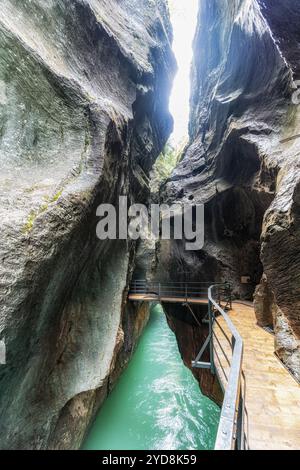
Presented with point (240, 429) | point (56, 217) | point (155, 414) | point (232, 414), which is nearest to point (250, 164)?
point (56, 217)

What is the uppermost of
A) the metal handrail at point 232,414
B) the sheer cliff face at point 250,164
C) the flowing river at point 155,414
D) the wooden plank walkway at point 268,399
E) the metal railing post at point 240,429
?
the sheer cliff face at point 250,164

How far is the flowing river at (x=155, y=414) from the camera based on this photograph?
24.2 feet

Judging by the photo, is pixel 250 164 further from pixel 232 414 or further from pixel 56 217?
pixel 232 414

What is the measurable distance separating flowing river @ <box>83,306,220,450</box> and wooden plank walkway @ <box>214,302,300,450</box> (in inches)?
196

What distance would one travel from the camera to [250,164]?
31.2 ft

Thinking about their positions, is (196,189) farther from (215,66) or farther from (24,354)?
(24,354)

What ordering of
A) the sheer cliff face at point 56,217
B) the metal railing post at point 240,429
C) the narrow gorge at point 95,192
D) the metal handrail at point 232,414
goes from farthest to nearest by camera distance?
the narrow gorge at point 95,192 → the sheer cliff face at point 56,217 → the metal railing post at point 240,429 → the metal handrail at point 232,414

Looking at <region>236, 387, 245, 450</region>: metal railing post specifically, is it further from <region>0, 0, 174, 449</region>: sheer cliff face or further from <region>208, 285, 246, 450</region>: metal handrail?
<region>0, 0, 174, 449</region>: sheer cliff face

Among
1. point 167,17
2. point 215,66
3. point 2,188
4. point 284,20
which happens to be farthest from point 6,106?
point 167,17

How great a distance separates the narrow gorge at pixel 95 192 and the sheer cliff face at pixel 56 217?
31mm

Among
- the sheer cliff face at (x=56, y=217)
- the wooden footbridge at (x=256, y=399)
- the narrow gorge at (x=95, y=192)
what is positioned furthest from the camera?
the narrow gorge at (x=95, y=192)

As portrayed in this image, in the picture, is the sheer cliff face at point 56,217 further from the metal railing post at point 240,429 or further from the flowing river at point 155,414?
the metal railing post at point 240,429

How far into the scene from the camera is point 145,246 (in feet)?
51.6

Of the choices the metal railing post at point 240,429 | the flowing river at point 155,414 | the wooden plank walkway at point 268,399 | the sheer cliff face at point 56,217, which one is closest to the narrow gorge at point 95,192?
the sheer cliff face at point 56,217
